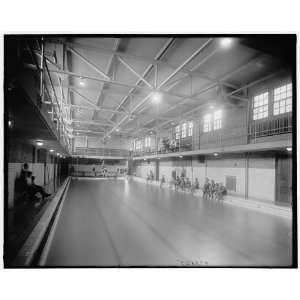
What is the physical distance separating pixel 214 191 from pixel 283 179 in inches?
132

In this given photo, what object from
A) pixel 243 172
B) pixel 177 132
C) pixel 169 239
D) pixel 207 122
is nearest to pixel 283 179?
pixel 243 172

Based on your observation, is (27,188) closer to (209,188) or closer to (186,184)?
(209,188)

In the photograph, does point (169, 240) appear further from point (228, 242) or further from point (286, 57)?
point (286, 57)

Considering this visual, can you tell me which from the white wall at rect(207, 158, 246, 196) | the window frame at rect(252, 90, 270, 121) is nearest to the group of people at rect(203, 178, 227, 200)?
the white wall at rect(207, 158, 246, 196)

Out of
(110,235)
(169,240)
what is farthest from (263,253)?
(110,235)

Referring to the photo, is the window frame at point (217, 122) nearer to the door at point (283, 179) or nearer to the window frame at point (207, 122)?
the window frame at point (207, 122)

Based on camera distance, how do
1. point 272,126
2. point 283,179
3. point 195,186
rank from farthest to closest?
point 195,186 < point 272,126 < point 283,179

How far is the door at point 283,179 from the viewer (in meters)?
7.25

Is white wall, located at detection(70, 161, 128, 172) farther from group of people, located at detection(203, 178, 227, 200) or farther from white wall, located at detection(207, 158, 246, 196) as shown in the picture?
Answer: group of people, located at detection(203, 178, 227, 200)

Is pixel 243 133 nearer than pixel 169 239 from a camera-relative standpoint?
No

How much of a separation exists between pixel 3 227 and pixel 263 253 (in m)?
4.92

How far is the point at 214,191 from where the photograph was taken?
31.5 ft

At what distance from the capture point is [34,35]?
254cm

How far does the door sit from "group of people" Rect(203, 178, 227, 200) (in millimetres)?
2382
